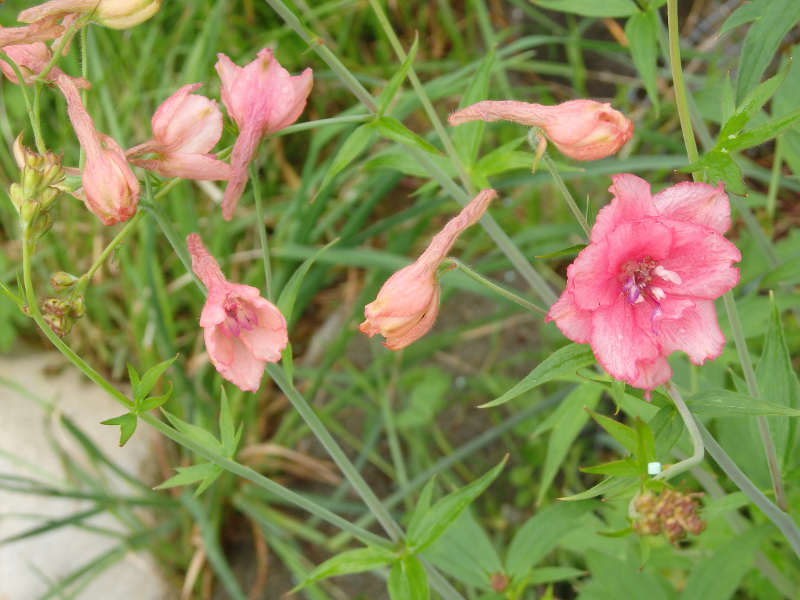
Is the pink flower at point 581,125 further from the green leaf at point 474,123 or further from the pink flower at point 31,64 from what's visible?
the pink flower at point 31,64

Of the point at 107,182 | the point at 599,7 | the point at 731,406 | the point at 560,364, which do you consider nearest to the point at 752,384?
the point at 731,406

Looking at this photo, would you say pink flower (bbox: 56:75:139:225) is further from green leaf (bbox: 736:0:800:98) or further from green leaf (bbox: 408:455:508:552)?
green leaf (bbox: 736:0:800:98)

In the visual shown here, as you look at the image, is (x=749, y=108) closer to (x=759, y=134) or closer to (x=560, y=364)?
(x=759, y=134)

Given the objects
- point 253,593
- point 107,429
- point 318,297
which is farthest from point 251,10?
point 253,593

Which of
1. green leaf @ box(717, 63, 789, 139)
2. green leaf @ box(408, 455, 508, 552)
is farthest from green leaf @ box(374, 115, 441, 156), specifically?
green leaf @ box(408, 455, 508, 552)

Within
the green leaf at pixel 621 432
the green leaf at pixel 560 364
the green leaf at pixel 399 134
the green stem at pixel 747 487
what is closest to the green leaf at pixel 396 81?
the green leaf at pixel 399 134

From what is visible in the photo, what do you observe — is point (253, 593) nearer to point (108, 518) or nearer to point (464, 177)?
point (108, 518)
